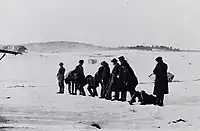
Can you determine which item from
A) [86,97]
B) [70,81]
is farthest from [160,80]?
[70,81]

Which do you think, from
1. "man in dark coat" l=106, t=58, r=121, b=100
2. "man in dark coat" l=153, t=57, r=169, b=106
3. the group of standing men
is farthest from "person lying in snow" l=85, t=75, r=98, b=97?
"man in dark coat" l=153, t=57, r=169, b=106

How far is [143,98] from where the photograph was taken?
286cm

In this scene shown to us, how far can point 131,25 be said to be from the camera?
9.59 ft

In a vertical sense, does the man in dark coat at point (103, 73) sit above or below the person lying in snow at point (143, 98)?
above

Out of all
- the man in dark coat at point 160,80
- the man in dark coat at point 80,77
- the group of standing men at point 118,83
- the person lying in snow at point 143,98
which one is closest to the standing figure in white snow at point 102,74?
the group of standing men at point 118,83

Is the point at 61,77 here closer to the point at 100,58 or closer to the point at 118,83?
the point at 100,58

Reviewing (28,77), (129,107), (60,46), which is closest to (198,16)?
(129,107)

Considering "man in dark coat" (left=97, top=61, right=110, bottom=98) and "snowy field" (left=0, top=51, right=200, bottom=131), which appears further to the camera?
"man in dark coat" (left=97, top=61, right=110, bottom=98)

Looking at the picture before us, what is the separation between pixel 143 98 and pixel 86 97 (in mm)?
A: 428

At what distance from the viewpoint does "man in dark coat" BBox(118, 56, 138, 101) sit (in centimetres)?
289

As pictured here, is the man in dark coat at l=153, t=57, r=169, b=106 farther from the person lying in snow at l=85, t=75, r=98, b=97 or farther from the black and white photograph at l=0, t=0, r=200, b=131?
the person lying in snow at l=85, t=75, r=98, b=97

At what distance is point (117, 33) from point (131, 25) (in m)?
0.12

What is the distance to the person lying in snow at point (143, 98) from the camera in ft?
9.38

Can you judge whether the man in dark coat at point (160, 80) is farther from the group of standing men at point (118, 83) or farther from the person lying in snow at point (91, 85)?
the person lying in snow at point (91, 85)
